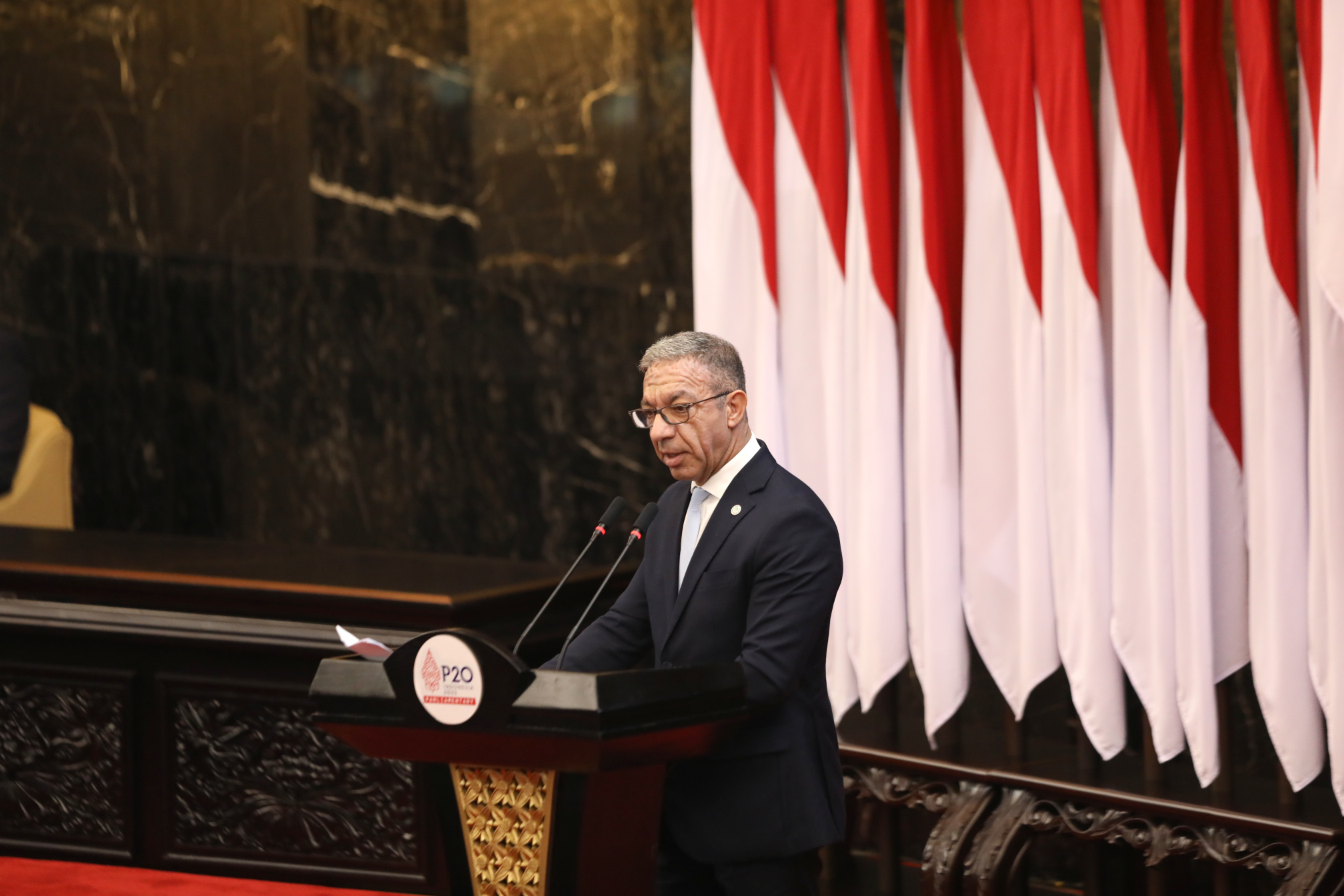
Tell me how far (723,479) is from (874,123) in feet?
4.92

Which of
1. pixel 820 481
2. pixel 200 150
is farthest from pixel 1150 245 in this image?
pixel 200 150

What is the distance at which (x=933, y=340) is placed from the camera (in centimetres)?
376

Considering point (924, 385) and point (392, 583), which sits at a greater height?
point (924, 385)

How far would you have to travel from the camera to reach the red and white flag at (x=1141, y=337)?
3.43 metres

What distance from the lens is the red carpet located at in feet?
13.1

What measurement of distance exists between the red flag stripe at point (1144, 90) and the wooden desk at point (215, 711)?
1.65m

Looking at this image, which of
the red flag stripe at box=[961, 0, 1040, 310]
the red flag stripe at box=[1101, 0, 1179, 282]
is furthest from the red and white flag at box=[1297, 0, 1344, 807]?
the red flag stripe at box=[961, 0, 1040, 310]

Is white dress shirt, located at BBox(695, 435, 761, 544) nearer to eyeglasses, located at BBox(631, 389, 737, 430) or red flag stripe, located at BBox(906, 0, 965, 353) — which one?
eyeglasses, located at BBox(631, 389, 737, 430)

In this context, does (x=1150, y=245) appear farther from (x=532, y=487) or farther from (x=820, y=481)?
(x=532, y=487)

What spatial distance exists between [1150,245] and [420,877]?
2.34 m

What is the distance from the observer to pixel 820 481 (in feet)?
13.0

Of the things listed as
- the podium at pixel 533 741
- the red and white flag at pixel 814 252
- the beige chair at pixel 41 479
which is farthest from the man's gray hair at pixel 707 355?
the beige chair at pixel 41 479

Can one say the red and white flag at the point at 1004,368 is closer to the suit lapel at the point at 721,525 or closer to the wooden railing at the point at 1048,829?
the wooden railing at the point at 1048,829

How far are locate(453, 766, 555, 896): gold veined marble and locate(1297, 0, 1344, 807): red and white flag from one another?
176 cm
